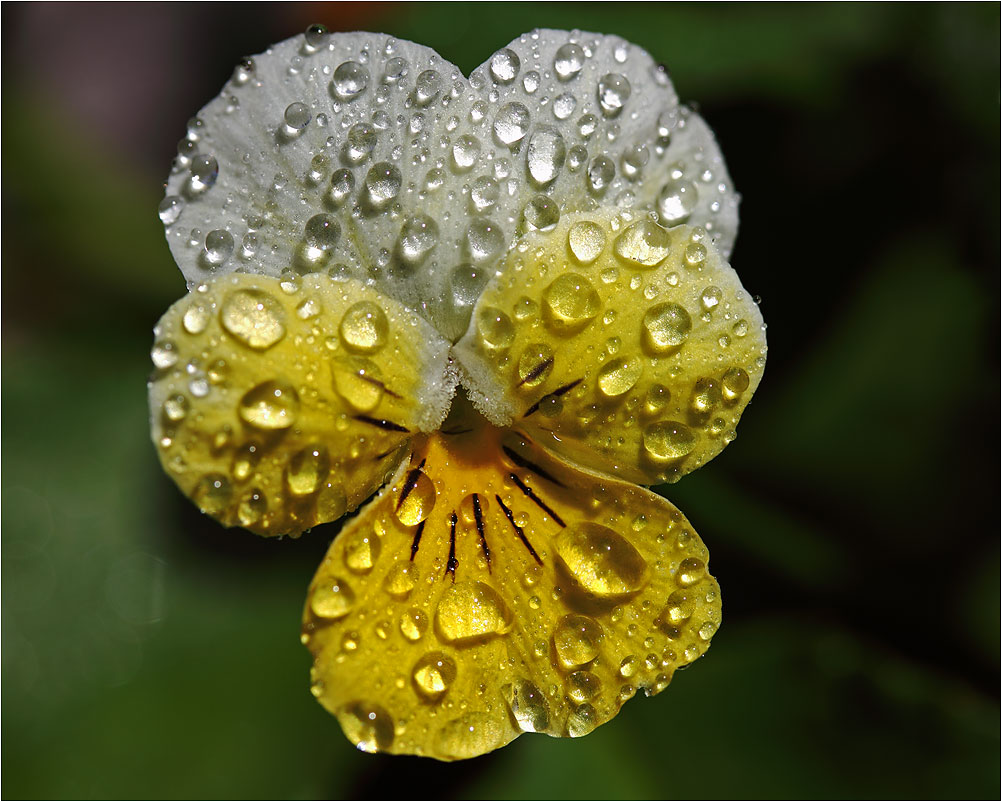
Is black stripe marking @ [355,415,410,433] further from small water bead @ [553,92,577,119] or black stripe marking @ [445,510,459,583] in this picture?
small water bead @ [553,92,577,119]

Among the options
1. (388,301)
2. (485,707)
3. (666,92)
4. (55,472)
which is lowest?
(55,472)

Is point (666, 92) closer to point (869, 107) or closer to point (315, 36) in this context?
point (315, 36)

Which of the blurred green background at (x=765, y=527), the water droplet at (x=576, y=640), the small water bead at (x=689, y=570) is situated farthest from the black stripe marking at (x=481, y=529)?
the blurred green background at (x=765, y=527)

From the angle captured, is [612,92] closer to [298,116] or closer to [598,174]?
[598,174]

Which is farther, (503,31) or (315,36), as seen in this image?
(503,31)

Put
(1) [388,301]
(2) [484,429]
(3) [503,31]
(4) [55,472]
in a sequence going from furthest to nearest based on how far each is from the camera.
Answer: (4) [55,472], (3) [503,31], (2) [484,429], (1) [388,301]

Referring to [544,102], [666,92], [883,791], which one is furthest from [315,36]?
[883,791]

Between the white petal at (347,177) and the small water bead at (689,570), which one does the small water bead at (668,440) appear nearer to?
the small water bead at (689,570)
